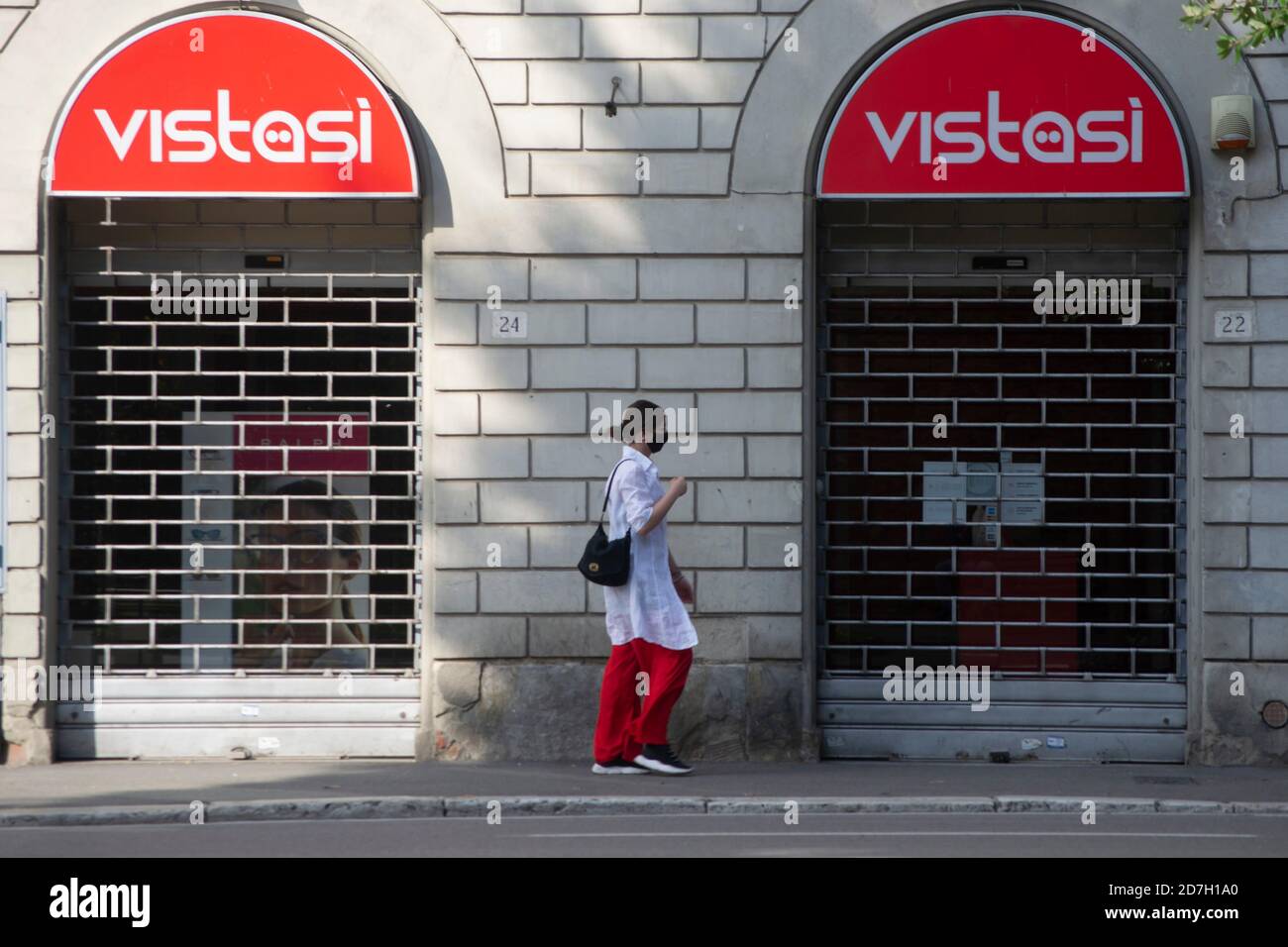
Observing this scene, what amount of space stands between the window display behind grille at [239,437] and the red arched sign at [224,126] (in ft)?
1.44

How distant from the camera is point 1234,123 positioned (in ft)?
34.2

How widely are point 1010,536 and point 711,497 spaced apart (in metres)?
2.15

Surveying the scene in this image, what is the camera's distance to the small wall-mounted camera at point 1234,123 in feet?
34.1

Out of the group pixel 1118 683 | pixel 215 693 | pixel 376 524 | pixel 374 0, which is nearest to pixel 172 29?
pixel 374 0

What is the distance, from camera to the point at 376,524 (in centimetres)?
1114

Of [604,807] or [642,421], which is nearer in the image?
[604,807]

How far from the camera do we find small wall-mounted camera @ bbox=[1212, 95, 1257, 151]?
10406mm

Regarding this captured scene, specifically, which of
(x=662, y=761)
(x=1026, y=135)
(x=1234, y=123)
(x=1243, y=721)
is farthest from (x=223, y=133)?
(x=1243, y=721)

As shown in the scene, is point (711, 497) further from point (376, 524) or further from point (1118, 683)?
point (1118, 683)

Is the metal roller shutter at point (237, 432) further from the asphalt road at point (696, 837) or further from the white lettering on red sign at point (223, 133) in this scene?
the asphalt road at point (696, 837)

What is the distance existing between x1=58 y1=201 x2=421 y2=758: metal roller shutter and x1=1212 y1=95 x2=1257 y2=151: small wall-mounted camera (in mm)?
5360

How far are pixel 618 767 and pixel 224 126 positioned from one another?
492 cm

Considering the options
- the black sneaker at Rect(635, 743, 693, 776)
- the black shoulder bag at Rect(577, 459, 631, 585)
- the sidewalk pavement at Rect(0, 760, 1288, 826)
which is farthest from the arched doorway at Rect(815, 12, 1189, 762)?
the black shoulder bag at Rect(577, 459, 631, 585)

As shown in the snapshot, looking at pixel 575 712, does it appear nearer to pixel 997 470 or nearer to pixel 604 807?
pixel 604 807
